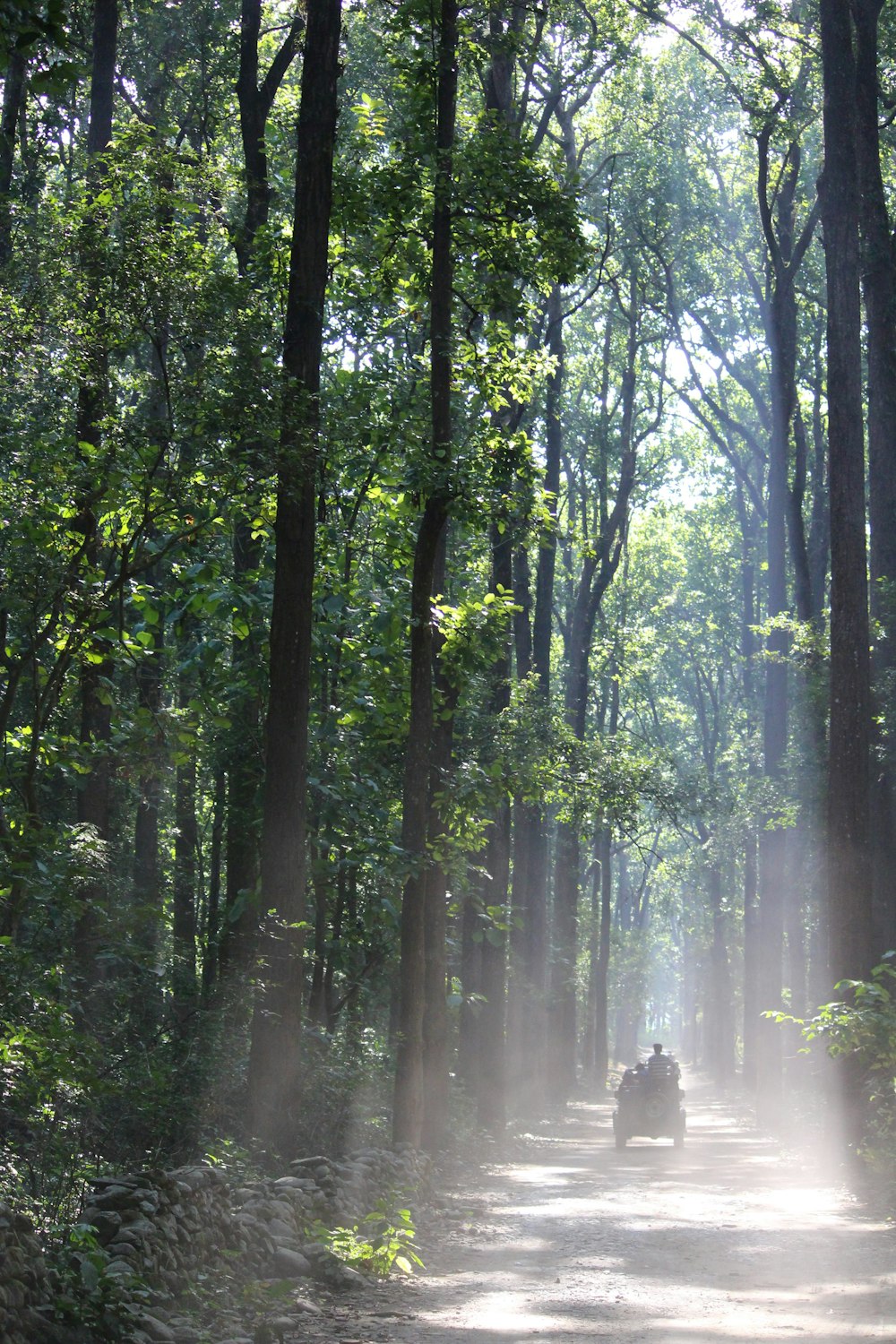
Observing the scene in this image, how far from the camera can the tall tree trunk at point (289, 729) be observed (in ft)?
37.8

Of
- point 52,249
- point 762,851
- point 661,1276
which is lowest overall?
point 661,1276

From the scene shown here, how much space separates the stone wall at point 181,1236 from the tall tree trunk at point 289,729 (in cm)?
85

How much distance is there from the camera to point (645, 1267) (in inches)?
395

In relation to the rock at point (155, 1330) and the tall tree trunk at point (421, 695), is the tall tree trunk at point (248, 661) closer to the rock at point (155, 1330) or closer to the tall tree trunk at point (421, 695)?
the tall tree trunk at point (421, 695)

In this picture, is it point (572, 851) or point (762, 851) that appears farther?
point (572, 851)

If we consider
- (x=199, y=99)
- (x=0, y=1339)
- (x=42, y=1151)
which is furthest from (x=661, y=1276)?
(x=199, y=99)

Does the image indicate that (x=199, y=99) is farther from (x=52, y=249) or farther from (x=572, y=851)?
(x=572, y=851)

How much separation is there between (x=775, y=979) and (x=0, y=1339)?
27743 mm

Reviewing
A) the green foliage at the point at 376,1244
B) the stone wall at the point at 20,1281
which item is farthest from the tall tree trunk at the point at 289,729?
the stone wall at the point at 20,1281

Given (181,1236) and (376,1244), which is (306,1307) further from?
(376,1244)

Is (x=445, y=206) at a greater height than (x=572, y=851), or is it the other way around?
(x=445, y=206)

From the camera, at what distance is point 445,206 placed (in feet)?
46.4

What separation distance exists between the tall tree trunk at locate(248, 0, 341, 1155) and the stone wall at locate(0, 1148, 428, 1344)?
85 cm

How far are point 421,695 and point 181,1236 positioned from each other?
7.34 meters
